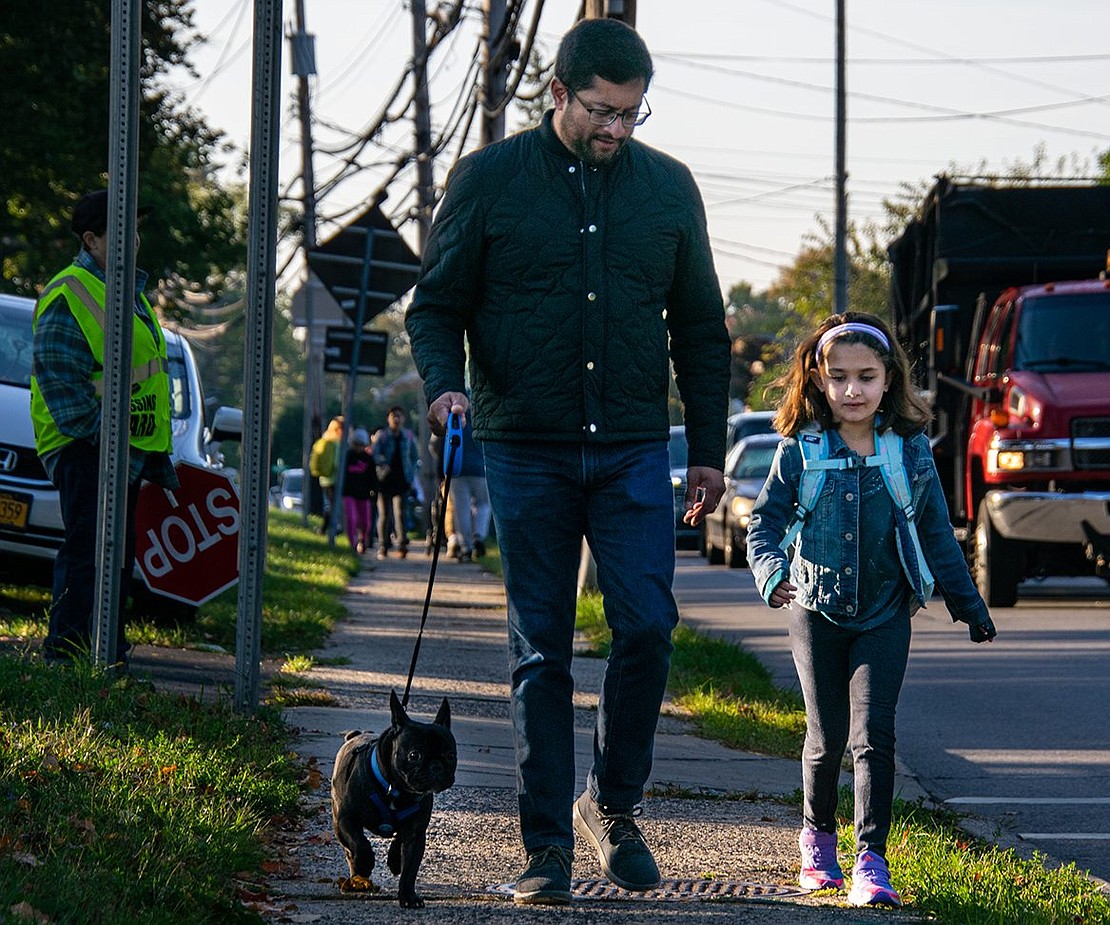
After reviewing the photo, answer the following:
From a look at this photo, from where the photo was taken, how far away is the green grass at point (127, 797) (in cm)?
415

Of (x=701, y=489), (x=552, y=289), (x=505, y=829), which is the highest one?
(x=552, y=289)

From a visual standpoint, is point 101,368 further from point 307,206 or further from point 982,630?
point 307,206

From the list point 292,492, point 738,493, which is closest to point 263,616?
point 738,493

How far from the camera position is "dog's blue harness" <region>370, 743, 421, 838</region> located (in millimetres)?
4562

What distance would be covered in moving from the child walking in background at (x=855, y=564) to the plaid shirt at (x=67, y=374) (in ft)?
12.1

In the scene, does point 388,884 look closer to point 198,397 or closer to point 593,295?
point 593,295

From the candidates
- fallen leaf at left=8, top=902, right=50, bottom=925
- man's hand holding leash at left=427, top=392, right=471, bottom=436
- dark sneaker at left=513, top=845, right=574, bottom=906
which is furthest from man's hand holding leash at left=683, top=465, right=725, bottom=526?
fallen leaf at left=8, top=902, right=50, bottom=925

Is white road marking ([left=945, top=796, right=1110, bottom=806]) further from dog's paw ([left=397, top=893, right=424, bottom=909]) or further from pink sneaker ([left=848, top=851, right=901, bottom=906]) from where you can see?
dog's paw ([left=397, top=893, right=424, bottom=909])

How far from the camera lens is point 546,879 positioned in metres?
4.67

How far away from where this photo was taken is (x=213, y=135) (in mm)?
26281

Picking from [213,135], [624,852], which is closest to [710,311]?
[624,852]

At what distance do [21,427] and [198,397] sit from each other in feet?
4.54

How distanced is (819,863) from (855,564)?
0.80m

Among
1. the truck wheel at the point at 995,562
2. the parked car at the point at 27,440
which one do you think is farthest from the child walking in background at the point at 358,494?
the parked car at the point at 27,440
